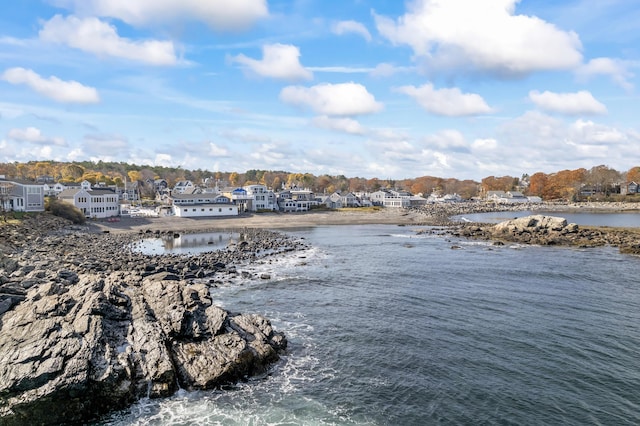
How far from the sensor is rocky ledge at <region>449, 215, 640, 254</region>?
61.0 m

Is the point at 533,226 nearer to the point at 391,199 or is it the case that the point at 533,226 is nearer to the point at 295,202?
the point at 295,202

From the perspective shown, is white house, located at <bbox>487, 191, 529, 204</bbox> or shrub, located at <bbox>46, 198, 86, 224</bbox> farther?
white house, located at <bbox>487, 191, 529, 204</bbox>

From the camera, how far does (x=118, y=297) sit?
22.5m

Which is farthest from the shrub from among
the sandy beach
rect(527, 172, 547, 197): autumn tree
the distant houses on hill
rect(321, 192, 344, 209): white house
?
rect(527, 172, 547, 197): autumn tree

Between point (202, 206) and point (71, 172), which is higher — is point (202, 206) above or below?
below

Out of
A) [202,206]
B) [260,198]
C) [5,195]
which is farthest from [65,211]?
[260,198]

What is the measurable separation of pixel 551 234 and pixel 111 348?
67812mm

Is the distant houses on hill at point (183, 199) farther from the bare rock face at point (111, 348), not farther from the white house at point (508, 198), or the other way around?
the bare rock face at point (111, 348)

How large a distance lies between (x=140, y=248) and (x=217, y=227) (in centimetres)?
2538

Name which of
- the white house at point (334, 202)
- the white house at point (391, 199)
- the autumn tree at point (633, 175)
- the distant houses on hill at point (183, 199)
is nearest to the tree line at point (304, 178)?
the autumn tree at point (633, 175)

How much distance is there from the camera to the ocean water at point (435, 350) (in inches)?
652

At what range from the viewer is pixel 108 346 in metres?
Result: 18.2

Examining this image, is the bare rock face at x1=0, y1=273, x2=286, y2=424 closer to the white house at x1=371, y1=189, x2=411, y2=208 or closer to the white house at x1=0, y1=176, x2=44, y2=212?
the white house at x1=0, y1=176, x2=44, y2=212

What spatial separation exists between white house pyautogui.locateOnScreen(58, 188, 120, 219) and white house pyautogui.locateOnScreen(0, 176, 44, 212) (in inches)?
211
